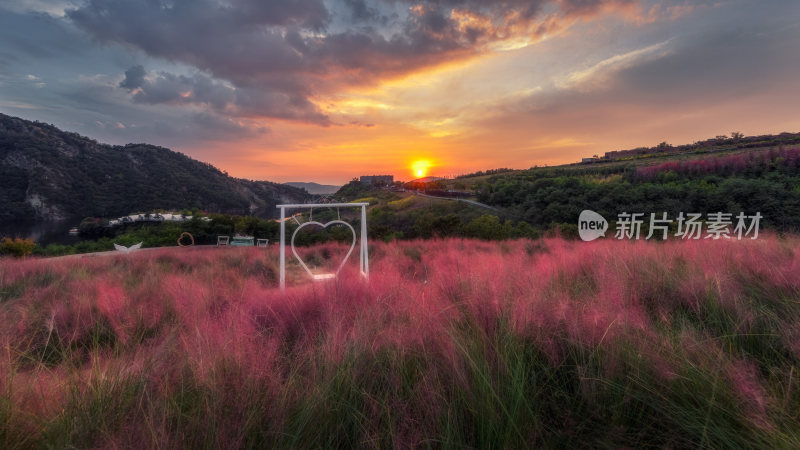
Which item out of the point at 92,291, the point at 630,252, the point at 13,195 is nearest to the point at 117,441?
the point at 92,291

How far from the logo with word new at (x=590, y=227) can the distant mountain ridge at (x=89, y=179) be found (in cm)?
5446

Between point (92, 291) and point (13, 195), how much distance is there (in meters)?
62.7

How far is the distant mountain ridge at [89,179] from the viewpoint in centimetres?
4375

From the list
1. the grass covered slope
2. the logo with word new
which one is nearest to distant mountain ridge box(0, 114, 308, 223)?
the logo with word new

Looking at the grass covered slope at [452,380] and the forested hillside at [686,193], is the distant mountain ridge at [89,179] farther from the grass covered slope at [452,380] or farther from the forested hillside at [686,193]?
the grass covered slope at [452,380]

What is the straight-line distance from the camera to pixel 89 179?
49250 mm

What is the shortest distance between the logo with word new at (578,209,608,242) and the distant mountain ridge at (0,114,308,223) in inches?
2144

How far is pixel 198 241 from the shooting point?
830 inches

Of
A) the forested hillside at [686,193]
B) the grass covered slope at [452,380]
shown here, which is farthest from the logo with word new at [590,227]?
the forested hillside at [686,193]

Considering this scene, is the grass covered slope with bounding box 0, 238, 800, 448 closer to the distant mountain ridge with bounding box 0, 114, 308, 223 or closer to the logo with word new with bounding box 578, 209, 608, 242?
the logo with word new with bounding box 578, 209, 608, 242

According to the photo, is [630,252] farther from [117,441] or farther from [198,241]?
[198,241]

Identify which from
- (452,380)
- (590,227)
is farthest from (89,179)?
(452,380)

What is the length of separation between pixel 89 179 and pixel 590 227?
2636 inches

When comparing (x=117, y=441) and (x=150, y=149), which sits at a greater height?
(x=150, y=149)
